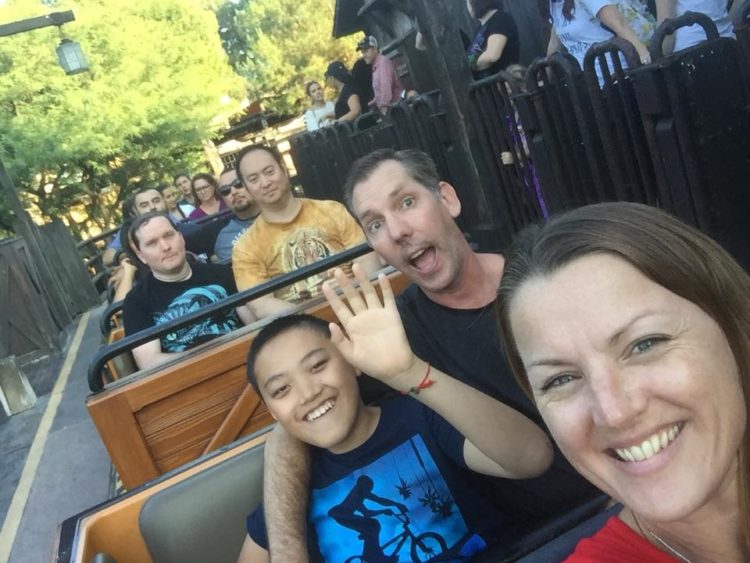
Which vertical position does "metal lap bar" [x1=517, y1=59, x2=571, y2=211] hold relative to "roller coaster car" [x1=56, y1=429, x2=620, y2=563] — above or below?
above

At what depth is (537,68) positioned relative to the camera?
2656mm

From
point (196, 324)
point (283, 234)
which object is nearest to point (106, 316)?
point (196, 324)

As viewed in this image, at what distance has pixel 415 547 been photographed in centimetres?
169

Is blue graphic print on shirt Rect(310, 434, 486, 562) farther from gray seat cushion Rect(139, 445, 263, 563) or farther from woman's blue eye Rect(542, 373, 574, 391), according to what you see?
woman's blue eye Rect(542, 373, 574, 391)

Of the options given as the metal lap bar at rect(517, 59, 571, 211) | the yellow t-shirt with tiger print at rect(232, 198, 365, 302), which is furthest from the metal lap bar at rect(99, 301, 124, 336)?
the metal lap bar at rect(517, 59, 571, 211)

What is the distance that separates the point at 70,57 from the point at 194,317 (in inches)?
466

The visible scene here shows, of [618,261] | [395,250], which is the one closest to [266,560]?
[395,250]

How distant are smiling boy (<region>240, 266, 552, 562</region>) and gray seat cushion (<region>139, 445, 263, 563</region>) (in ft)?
0.43

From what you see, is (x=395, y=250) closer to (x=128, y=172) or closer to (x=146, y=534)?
(x=146, y=534)

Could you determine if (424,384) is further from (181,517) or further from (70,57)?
(70,57)

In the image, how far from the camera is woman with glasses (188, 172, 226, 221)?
6715 mm

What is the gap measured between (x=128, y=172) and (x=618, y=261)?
22.0 metres

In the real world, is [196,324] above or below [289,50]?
below

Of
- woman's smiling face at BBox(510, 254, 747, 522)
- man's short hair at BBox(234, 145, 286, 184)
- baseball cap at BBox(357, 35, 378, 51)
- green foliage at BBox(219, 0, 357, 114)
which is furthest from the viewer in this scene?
green foliage at BBox(219, 0, 357, 114)
